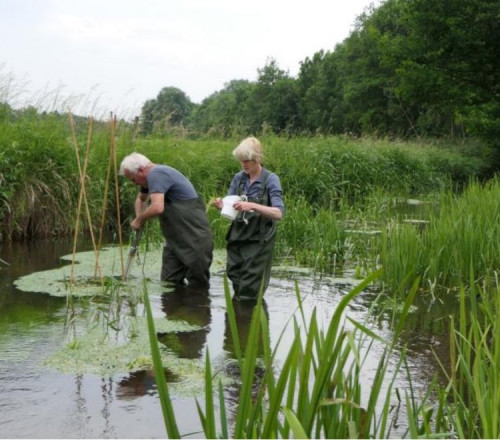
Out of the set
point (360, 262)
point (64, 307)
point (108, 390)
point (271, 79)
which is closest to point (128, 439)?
point (108, 390)

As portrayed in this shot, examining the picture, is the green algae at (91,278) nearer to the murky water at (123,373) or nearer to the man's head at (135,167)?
the murky water at (123,373)

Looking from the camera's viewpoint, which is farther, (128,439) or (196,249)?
(196,249)

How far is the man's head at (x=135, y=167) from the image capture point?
680 cm

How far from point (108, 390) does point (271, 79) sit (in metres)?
76.2

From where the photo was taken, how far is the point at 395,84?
50219 mm

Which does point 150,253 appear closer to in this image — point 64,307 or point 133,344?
point 64,307

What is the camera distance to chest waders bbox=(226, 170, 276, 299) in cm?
646

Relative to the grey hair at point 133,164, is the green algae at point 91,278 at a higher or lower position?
lower

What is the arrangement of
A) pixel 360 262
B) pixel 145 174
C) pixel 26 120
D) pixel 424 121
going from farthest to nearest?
pixel 424 121, pixel 26 120, pixel 360 262, pixel 145 174

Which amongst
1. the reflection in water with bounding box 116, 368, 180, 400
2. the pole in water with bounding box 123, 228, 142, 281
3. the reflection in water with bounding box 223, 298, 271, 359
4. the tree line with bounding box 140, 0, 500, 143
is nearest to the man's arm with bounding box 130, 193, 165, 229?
the pole in water with bounding box 123, 228, 142, 281

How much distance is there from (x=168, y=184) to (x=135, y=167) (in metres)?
0.35

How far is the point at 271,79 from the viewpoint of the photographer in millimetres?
78812

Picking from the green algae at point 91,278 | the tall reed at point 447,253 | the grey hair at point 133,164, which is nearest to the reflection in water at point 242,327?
the green algae at point 91,278

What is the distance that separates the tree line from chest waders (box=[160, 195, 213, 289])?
6946 millimetres
